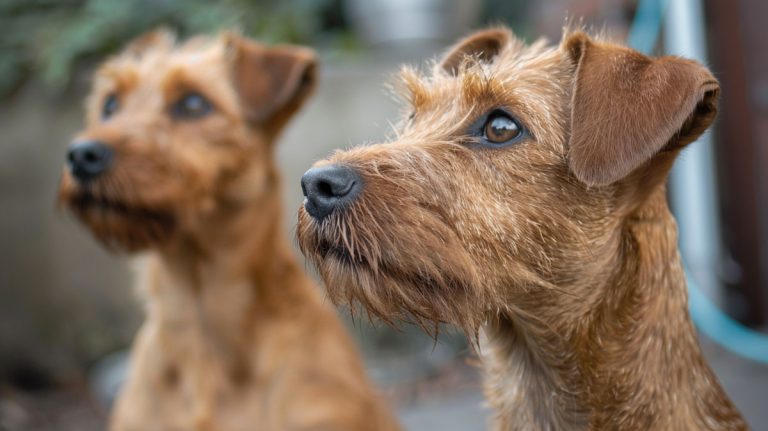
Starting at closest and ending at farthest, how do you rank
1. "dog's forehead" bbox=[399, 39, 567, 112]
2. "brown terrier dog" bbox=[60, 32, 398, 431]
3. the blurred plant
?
1. "dog's forehead" bbox=[399, 39, 567, 112]
2. "brown terrier dog" bbox=[60, 32, 398, 431]
3. the blurred plant

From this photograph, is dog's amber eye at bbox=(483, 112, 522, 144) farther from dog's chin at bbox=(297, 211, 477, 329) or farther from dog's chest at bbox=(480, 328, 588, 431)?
dog's chest at bbox=(480, 328, 588, 431)

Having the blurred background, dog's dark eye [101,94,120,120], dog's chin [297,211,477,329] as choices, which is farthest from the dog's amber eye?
the blurred background

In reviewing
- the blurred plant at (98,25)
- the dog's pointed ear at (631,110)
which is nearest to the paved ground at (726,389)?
the dog's pointed ear at (631,110)

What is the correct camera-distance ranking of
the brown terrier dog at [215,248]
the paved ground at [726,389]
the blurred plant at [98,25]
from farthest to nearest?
the blurred plant at [98,25], the paved ground at [726,389], the brown terrier dog at [215,248]

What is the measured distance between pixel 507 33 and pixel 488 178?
2.90 feet

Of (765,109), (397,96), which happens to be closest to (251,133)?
(397,96)

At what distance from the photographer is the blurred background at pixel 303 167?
5.55 metres

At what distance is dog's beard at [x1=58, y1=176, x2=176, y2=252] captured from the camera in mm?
3584

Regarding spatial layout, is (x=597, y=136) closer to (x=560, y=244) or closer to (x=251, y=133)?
(x=560, y=244)

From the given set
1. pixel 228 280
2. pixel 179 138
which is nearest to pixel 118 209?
pixel 179 138

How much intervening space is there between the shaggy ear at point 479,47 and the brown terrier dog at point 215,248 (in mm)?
1234

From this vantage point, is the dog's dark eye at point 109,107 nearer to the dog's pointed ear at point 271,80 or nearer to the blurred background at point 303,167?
the dog's pointed ear at point 271,80

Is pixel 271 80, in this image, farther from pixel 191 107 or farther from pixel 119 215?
pixel 119 215

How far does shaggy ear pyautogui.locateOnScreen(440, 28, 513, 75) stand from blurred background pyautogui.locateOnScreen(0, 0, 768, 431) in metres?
2.54
